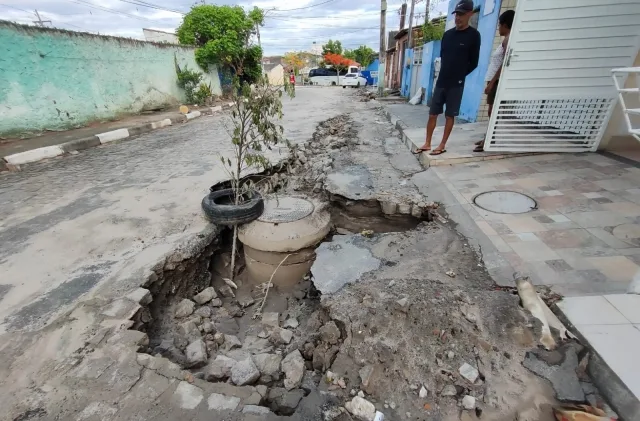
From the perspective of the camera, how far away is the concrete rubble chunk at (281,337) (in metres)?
2.14

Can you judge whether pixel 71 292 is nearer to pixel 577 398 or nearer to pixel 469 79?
pixel 577 398

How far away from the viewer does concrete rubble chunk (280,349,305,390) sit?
1664 millimetres

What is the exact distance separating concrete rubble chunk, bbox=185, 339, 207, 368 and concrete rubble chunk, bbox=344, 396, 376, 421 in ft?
3.09

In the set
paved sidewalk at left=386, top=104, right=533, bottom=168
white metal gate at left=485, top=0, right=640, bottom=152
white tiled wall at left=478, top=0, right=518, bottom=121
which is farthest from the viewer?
white tiled wall at left=478, top=0, right=518, bottom=121

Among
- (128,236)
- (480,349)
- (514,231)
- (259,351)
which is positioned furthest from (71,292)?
(514,231)

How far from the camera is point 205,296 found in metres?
2.63

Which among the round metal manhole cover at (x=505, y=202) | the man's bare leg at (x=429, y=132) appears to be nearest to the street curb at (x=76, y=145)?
the man's bare leg at (x=429, y=132)

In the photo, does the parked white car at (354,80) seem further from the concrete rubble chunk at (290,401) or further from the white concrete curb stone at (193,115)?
the concrete rubble chunk at (290,401)

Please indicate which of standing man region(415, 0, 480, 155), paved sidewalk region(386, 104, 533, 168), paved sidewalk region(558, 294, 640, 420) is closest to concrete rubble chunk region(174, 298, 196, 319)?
paved sidewalk region(558, 294, 640, 420)

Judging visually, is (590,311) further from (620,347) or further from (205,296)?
(205,296)

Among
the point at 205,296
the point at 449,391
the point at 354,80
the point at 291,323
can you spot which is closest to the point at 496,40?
the point at 291,323

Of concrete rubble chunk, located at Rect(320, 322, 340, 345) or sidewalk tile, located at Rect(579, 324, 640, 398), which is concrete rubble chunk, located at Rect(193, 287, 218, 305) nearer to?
concrete rubble chunk, located at Rect(320, 322, 340, 345)

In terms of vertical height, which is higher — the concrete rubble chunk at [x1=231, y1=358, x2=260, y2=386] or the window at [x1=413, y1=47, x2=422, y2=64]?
the window at [x1=413, y1=47, x2=422, y2=64]

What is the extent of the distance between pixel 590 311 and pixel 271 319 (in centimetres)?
200
